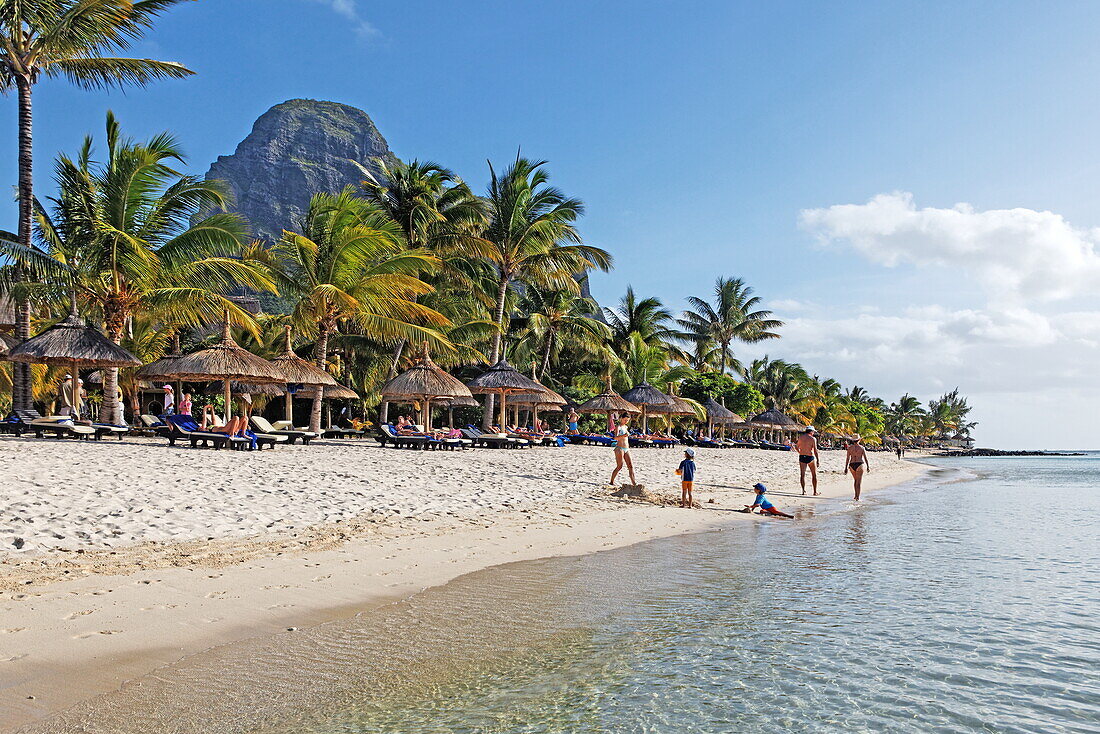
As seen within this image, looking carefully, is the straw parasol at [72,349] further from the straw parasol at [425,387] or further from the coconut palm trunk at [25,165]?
the straw parasol at [425,387]

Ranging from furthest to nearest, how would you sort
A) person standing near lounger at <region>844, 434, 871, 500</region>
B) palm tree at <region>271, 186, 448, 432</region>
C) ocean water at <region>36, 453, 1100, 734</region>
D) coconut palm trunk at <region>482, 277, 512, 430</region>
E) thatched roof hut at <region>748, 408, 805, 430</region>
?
thatched roof hut at <region>748, 408, 805, 430</region>, coconut palm trunk at <region>482, 277, 512, 430</region>, palm tree at <region>271, 186, 448, 432</region>, person standing near lounger at <region>844, 434, 871, 500</region>, ocean water at <region>36, 453, 1100, 734</region>

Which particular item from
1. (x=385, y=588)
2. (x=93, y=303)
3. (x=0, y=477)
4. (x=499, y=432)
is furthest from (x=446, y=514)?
(x=499, y=432)

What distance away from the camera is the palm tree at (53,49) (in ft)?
50.3

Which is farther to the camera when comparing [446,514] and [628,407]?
[628,407]

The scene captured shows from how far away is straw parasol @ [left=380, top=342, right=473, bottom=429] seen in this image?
848 inches

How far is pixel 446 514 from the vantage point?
30.2 feet

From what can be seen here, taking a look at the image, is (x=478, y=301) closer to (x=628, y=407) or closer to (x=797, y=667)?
(x=628, y=407)

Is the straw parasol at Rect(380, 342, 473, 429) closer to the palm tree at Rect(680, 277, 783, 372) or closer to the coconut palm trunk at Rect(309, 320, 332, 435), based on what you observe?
the coconut palm trunk at Rect(309, 320, 332, 435)

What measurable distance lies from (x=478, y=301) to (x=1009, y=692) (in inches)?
1022

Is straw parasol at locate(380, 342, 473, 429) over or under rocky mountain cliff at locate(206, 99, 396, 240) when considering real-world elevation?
under

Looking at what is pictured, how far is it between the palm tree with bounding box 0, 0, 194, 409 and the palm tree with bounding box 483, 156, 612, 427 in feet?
38.8

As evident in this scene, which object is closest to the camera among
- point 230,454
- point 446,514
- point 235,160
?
point 446,514

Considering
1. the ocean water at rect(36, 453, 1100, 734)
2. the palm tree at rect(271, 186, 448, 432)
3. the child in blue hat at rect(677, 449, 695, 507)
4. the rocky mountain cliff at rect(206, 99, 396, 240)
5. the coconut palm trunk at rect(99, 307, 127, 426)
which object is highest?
the rocky mountain cliff at rect(206, 99, 396, 240)

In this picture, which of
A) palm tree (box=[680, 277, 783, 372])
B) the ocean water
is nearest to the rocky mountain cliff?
palm tree (box=[680, 277, 783, 372])
